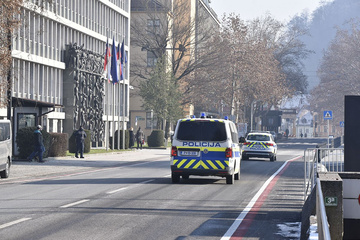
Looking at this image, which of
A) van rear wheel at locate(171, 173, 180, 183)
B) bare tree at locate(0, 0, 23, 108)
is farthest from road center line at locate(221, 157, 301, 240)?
bare tree at locate(0, 0, 23, 108)

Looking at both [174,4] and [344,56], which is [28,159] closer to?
[174,4]

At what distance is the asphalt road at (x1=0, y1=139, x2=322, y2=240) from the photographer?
10.9 m

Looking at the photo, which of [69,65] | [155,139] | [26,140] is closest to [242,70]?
[155,139]

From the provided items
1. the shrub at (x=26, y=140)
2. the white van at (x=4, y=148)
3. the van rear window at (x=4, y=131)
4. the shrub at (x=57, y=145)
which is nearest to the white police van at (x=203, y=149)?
the white van at (x=4, y=148)

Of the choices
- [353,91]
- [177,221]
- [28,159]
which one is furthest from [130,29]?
[177,221]

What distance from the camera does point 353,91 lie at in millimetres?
89188

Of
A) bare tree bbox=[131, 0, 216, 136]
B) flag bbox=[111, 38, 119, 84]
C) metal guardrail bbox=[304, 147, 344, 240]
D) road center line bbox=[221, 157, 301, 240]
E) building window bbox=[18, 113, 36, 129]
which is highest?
bare tree bbox=[131, 0, 216, 136]

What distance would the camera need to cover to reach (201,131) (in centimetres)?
2073

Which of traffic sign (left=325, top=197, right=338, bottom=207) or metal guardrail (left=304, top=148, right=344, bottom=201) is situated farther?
metal guardrail (left=304, top=148, right=344, bottom=201)

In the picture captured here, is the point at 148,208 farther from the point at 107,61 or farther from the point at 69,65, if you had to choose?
the point at 69,65

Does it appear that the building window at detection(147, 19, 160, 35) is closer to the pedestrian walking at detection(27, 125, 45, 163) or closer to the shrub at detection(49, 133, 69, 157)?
the shrub at detection(49, 133, 69, 157)

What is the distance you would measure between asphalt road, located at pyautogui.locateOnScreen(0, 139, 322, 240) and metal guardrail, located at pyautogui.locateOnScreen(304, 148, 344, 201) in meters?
0.53

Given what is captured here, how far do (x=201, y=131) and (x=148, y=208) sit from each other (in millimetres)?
6887

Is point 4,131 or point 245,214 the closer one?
point 245,214
